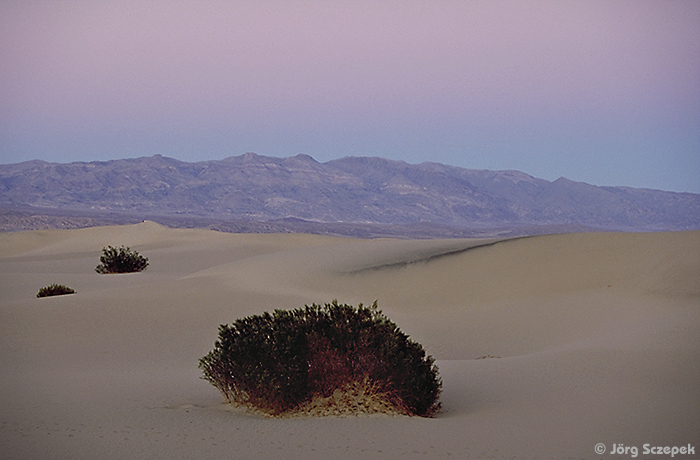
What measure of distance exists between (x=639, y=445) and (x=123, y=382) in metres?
6.45

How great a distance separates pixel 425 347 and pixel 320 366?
7.07 meters

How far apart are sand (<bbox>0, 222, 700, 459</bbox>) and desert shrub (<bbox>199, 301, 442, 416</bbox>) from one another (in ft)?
0.98

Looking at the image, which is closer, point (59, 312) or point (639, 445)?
point (639, 445)

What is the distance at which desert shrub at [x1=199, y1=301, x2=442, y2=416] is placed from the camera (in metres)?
7.03

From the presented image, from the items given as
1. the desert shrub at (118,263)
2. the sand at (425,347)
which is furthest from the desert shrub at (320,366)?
the desert shrub at (118,263)

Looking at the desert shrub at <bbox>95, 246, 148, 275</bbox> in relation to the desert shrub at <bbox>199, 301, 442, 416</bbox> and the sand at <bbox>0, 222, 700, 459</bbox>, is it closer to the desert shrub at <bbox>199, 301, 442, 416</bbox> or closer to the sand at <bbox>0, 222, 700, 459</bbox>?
the sand at <bbox>0, 222, 700, 459</bbox>

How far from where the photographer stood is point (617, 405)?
7230 mm

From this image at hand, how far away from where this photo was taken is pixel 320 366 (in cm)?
714

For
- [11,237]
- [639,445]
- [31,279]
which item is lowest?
[639,445]

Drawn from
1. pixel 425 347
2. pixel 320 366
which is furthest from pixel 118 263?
pixel 320 366

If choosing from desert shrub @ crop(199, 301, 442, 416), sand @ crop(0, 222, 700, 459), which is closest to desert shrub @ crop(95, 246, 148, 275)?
sand @ crop(0, 222, 700, 459)

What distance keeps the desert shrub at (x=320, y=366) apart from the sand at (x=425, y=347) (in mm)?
299

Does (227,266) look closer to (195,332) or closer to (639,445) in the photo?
(195,332)

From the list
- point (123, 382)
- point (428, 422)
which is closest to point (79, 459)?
point (428, 422)
